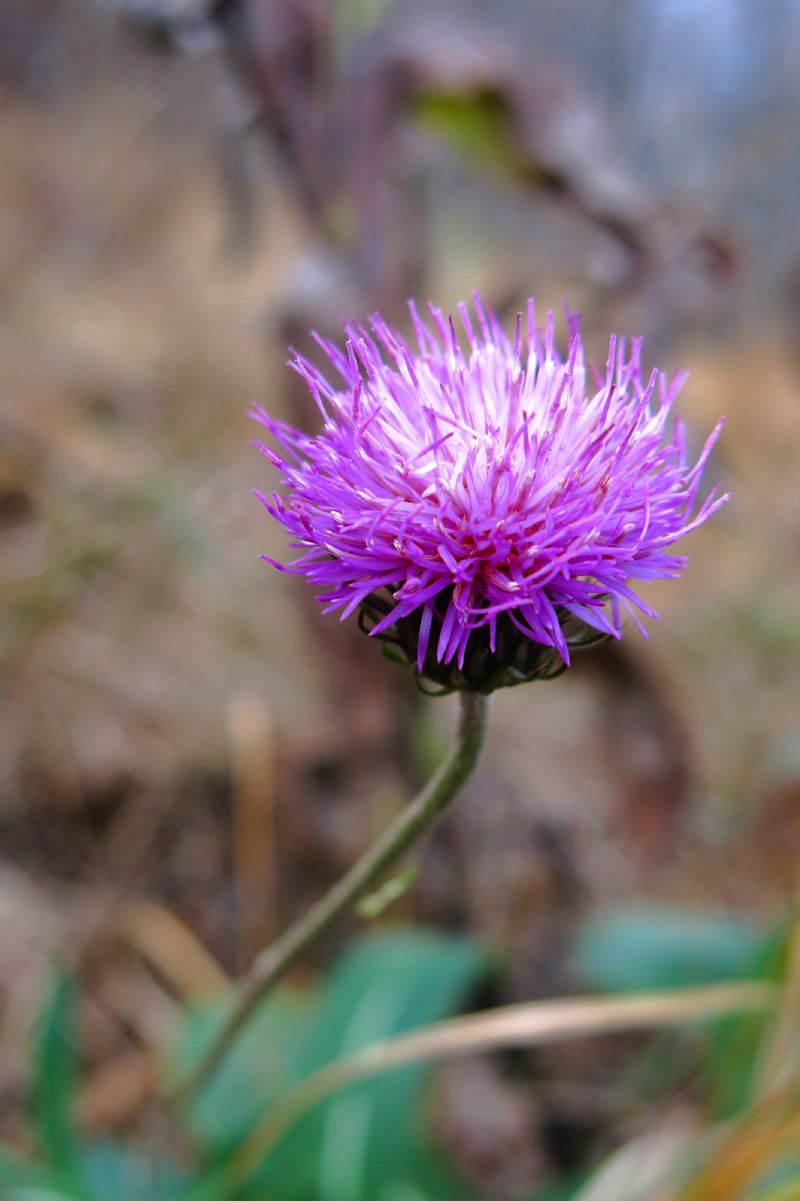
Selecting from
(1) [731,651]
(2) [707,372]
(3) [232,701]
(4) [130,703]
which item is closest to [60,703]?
(4) [130,703]

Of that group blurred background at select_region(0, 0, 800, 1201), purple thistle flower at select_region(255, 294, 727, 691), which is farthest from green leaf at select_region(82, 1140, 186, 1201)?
purple thistle flower at select_region(255, 294, 727, 691)

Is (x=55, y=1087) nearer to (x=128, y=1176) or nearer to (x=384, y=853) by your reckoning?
(x=128, y=1176)

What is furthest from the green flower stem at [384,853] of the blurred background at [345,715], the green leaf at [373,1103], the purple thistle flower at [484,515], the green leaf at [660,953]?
the green leaf at [660,953]

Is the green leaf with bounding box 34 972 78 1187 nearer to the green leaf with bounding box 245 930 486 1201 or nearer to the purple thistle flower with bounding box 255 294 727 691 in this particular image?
the green leaf with bounding box 245 930 486 1201

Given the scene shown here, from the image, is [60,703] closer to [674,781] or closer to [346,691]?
[346,691]

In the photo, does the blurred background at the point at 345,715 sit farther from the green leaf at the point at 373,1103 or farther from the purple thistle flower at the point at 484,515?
the purple thistle flower at the point at 484,515
